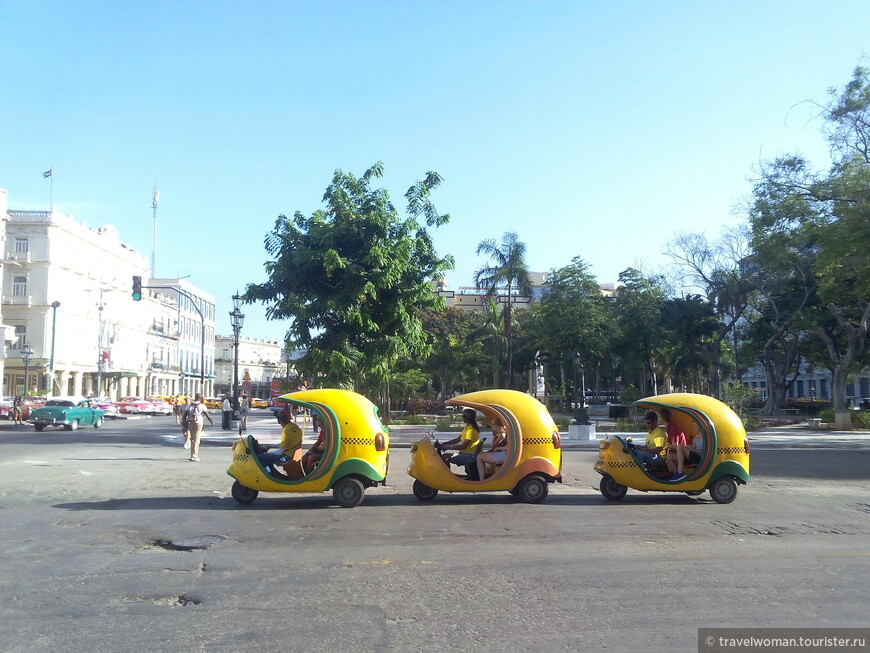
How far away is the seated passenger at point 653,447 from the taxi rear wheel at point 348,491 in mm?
4492

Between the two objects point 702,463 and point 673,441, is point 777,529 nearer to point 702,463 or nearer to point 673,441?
point 702,463

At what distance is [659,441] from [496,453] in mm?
2822

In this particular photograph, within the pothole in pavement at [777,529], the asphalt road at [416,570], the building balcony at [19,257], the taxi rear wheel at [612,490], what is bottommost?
the pothole in pavement at [777,529]

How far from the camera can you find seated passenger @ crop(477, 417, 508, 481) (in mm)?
11320

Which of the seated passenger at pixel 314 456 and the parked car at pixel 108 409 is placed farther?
the parked car at pixel 108 409

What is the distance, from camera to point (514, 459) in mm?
11242

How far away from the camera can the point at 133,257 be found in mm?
75625

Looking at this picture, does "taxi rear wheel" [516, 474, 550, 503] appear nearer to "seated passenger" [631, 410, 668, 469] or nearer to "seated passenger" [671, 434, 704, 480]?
"seated passenger" [631, 410, 668, 469]

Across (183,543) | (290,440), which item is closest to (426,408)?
(290,440)

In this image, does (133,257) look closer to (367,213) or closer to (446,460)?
(367,213)

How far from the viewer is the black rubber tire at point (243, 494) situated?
11.2 m

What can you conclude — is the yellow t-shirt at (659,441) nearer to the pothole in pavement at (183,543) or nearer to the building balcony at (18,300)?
the pothole in pavement at (183,543)

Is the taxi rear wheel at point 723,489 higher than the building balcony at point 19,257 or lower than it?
lower

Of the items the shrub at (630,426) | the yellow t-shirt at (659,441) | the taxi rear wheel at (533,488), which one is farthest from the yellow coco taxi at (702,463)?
the shrub at (630,426)
